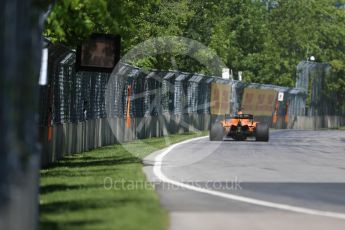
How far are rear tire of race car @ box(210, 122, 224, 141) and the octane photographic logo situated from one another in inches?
61.6

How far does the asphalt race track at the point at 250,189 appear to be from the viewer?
38.2 ft

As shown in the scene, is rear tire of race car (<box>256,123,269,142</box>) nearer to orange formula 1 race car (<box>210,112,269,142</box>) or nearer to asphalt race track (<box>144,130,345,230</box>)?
orange formula 1 race car (<box>210,112,269,142</box>)

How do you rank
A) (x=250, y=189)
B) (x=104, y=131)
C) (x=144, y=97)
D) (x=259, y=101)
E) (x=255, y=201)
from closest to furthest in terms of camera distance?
(x=255, y=201), (x=250, y=189), (x=104, y=131), (x=144, y=97), (x=259, y=101)

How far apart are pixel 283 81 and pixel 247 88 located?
85.2 feet

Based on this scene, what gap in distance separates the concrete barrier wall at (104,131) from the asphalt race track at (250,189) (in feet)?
7.04

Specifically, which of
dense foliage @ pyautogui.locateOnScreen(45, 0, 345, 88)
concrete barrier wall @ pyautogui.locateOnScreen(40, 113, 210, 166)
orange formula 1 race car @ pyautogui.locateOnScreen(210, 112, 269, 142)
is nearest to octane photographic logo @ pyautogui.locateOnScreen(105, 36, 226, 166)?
concrete barrier wall @ pyautogui.locateOnScreen(40, 113, 210, 166)

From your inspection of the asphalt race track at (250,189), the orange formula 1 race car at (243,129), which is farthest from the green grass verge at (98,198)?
the orange formula 1 race car at (243,129)

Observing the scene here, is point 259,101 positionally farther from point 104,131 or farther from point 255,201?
point 255,201

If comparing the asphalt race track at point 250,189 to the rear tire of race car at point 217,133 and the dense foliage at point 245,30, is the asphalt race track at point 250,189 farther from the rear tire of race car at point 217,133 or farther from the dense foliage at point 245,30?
the rear tire of race car at point 217,133

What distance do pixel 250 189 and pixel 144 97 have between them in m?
23.3

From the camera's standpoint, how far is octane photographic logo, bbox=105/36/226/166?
33.3 meters

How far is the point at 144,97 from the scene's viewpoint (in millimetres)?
39406

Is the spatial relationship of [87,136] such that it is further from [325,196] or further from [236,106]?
[236,106]

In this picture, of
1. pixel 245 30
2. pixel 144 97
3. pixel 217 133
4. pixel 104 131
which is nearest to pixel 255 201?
pixel 104 131
